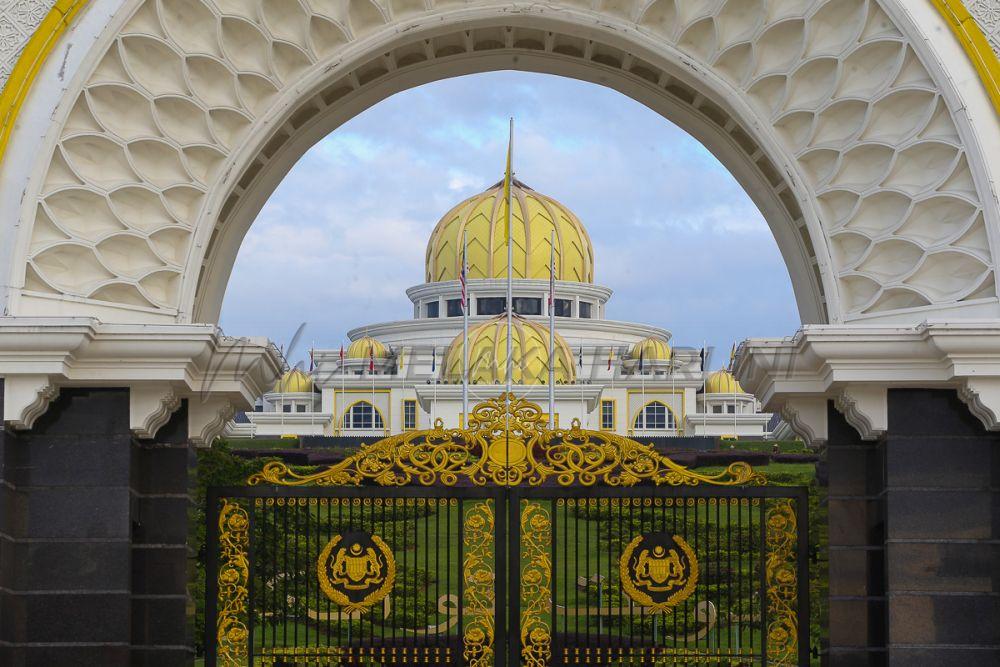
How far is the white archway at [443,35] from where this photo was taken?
352 inches

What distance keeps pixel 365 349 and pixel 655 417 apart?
10.9m

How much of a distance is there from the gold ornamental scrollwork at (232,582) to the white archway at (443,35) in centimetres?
120

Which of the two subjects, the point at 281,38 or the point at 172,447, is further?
the point at 281,38

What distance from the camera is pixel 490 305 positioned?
5541cm

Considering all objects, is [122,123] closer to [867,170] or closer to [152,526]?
[152,526]

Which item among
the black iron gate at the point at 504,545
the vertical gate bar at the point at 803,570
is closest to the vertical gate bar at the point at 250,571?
the black iron gate at the point at 504,545

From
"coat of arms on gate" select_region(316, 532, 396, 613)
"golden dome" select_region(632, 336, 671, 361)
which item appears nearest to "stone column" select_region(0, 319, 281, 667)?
"coat of arms on gate" select_region(316, 532, 396, 613)

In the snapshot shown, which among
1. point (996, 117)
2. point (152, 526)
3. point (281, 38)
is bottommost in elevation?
point (152, 526)

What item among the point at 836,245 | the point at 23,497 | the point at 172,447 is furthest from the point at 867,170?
the point at 23,497

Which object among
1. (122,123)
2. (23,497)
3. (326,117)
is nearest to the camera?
(23,497)

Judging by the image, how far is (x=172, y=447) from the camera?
8.91m

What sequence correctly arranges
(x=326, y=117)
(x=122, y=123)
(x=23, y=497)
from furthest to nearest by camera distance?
(x=326, y=117) → (x=122, y=123) → (x=23, y=497)

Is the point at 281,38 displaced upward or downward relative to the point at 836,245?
upward

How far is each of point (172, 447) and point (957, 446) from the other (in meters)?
4.33
